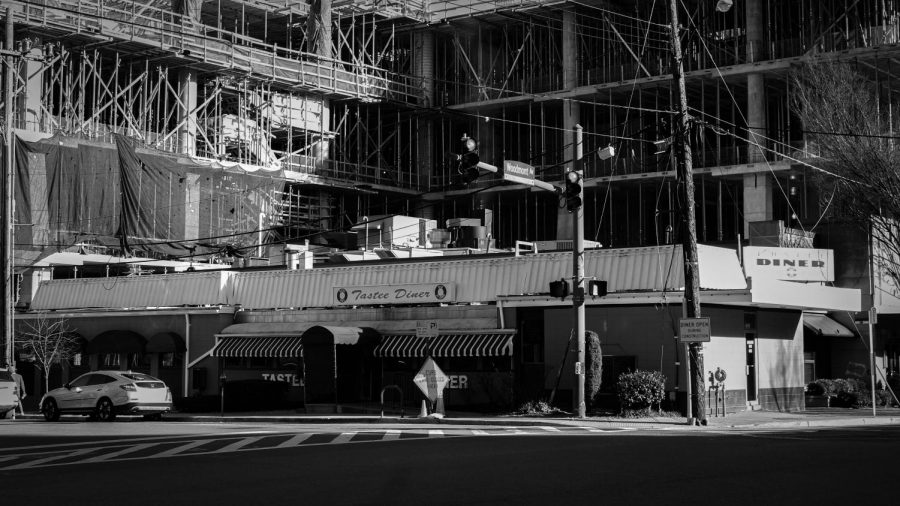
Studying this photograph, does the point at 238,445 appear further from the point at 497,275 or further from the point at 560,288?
the point at 497,275

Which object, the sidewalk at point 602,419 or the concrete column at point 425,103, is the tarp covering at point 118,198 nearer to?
the concrete column at point 425,103

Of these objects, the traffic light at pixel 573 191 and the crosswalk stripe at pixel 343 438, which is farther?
the traffic light at pixel 573 191

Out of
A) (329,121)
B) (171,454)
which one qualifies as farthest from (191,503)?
(329,121)

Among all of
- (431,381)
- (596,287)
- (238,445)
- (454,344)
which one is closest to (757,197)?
(454,344)

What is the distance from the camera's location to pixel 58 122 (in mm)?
58469

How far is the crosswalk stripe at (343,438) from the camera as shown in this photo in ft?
71.2

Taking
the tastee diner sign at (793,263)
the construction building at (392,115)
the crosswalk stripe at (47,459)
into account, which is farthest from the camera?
the construction building at (392,115)

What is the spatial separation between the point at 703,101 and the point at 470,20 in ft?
55.0

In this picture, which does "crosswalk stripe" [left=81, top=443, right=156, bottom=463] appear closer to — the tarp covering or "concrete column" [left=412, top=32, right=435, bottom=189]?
the tarp covering

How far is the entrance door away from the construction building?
1656cm

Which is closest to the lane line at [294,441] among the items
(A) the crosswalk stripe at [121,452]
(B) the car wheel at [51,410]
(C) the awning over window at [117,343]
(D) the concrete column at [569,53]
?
(A) the crosswalk stripe at [121,452]

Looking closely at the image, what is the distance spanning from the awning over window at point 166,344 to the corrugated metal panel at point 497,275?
2.74 meters

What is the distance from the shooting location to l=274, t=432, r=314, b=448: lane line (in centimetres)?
2078

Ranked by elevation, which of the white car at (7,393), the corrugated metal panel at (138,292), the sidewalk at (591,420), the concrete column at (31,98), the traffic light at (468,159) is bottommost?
the sidewalk at (591,420)
